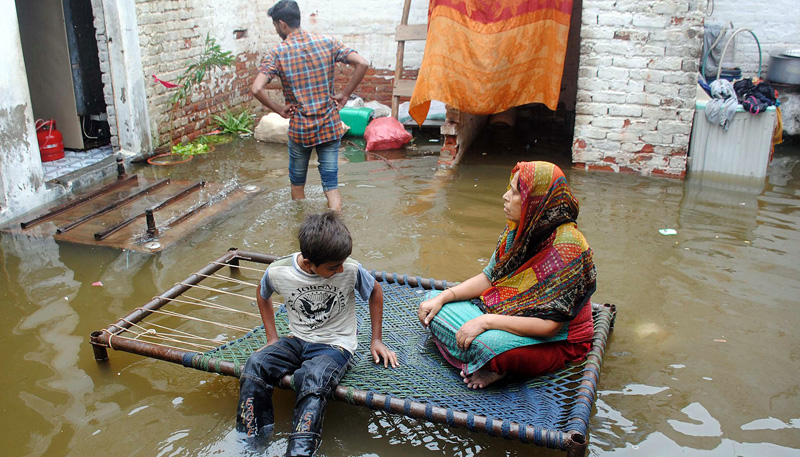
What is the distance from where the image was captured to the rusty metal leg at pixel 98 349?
3279mm

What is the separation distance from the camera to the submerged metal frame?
97.5 inches

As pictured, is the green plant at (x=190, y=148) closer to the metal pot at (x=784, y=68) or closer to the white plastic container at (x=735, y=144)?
A: the white plastic container at (x=735, y=144)

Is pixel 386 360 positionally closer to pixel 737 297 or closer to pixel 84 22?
pixel 737 297

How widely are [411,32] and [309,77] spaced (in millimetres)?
3481

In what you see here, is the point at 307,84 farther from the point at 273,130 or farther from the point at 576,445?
the point at 576,445

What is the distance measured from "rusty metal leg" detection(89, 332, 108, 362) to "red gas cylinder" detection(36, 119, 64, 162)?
409cm

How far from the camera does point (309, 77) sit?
16.3 feet

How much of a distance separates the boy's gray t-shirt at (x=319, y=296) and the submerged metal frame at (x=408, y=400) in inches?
9.6

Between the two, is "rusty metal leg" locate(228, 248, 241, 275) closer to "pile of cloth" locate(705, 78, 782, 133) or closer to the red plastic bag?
the red plastic bag

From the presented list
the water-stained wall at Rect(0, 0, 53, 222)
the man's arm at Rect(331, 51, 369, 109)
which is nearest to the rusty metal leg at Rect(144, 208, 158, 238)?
the water-stained wall at Rect(0, 0, 53, 222)

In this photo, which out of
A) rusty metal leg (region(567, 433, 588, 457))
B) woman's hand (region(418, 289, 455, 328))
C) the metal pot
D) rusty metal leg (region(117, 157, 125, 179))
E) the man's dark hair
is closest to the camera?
rusty metal leg (region(567, 433, 588, 457))

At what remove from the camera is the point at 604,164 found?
681 centimetres

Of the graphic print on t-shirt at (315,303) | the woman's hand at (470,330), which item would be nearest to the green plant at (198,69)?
the graphic print on t-shirt at (315,303)

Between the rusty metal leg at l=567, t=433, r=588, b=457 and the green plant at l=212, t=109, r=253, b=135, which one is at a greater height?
the green plant at l=212, t=109, r=253, b=135
